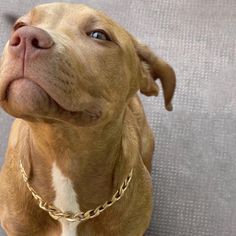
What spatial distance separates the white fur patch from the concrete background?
0.79m

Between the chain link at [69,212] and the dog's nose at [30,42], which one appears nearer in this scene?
the dog's nose at [30,42]

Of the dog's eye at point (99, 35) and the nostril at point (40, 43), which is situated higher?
the nostril at point (40, 43)

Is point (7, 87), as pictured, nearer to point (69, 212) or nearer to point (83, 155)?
point (83, 155)

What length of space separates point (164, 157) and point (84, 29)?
1.22 m

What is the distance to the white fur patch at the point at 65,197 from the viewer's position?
172 centimetres

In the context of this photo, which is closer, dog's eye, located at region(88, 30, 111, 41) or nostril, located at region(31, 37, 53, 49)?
nostril, located at region(31, 37, 53, 49)

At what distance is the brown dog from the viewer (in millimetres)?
1333

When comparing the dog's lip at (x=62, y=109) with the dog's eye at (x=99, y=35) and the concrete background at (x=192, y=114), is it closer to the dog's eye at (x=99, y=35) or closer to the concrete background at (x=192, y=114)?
the dog's eye at (x=99, y=35)

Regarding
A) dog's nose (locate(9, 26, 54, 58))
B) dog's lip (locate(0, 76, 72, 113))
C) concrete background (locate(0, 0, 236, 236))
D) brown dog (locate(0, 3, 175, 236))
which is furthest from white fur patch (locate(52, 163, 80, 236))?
concrete background (locate(0, 0, 236, 236))

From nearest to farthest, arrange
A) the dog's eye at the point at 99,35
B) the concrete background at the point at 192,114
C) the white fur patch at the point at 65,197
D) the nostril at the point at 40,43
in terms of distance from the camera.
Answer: the nostril at the point at 40,43 < the dog's eye at the point at 99,35 < the white fur patch at the point at 65,197 < the concrete background at the point at 192,114

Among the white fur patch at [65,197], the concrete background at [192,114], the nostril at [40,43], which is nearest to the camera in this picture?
the nostril at [40,43]

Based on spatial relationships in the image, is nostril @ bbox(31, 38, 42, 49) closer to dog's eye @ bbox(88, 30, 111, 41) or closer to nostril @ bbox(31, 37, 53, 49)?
nostril @ bbox(31, 37, 53, 49)

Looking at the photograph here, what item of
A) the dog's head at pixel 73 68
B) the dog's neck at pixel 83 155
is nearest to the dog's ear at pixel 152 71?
the dog's head at pixel 73 68

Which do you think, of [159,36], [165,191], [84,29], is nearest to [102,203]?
[84,29]
